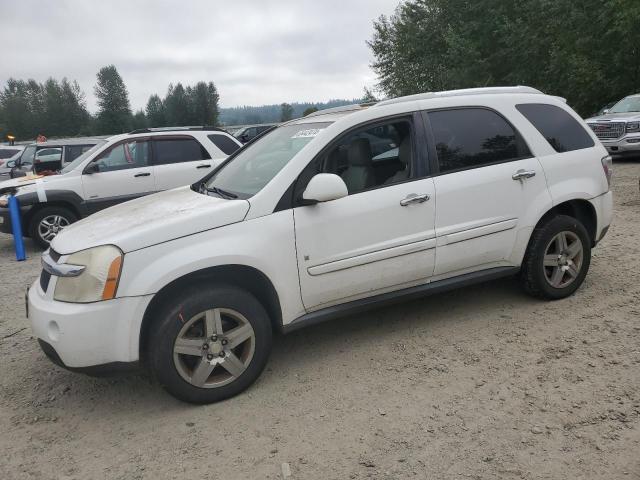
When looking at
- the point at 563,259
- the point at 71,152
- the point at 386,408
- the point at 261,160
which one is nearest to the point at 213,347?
the point at 386,408

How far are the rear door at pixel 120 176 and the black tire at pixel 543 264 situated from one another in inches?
241

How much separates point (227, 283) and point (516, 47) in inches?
1006

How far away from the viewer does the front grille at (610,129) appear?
1273 cm

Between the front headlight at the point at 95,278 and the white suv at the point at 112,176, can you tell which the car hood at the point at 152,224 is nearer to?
the front headlight at the point at 95,278

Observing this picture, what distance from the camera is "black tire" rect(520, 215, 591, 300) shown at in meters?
4.15

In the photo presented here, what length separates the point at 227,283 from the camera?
323cm

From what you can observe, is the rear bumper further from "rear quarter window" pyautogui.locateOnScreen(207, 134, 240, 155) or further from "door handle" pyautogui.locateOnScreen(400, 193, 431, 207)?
"rear quarter window" pyautogui.locateOnScreen(207, 134, 240, 155)

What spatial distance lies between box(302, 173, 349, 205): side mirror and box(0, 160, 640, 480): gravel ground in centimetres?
119

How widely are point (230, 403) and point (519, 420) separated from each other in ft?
5.48

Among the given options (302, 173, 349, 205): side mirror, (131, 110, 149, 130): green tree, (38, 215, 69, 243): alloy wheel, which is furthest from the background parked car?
(131, 110, 149, 130): green tree

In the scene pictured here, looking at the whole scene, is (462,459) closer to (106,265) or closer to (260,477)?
(260,477)

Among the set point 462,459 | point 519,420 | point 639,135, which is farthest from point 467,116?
point 639,135

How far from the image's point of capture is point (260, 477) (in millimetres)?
2529

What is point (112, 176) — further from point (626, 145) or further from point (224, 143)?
point (626, 145)
